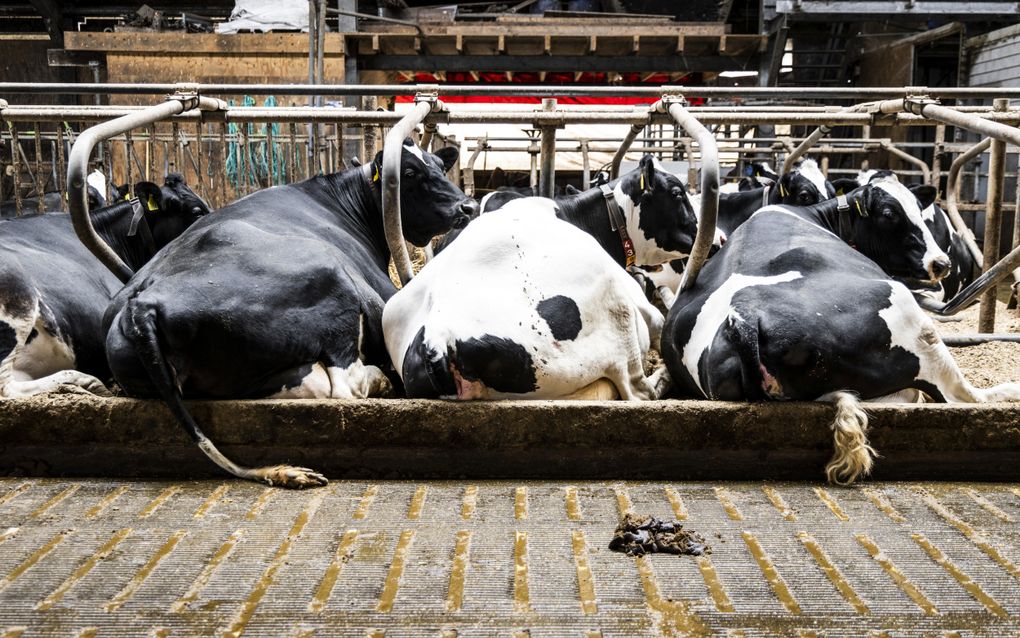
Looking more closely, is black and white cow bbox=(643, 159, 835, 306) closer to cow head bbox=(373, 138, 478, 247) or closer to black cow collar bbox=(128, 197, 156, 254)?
cow head bbox=(373, 138, 478, 247)

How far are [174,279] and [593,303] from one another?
5.67ft

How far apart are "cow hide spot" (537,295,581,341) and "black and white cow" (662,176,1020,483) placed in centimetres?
57

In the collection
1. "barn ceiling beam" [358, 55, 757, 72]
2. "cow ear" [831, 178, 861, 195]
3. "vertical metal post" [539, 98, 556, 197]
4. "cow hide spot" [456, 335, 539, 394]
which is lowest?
"cow hide spot" [456, 335, 539, 394]

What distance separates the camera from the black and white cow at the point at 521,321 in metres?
3.72

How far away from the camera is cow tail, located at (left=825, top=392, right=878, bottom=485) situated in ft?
11.3

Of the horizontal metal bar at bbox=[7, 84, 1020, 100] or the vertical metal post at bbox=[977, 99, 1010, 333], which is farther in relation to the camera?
the vertical metal post at bbox=[977, 99, 1010, 333]

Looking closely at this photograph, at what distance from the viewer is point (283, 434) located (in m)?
3.58

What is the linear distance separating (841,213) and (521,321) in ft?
8.37

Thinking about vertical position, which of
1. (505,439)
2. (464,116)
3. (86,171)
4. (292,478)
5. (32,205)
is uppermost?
(464,116)

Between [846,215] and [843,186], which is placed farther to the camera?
[843,186]

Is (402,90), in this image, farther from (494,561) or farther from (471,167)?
(471,167)

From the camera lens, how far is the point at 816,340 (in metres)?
3.62

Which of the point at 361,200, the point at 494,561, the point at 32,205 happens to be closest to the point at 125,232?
the point at 361,200

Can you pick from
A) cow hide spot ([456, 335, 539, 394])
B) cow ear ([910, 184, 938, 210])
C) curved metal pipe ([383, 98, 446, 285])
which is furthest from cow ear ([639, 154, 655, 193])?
cow hide spot ([456, 335, 539, 394])
